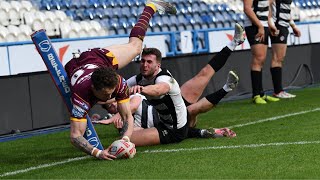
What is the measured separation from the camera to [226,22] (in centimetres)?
1819

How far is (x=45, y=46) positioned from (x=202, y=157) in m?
1.99

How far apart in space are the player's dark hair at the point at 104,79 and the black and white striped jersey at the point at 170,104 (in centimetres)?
132

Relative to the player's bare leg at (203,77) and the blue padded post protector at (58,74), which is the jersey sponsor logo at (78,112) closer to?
the blue padded post protector at (58,74)

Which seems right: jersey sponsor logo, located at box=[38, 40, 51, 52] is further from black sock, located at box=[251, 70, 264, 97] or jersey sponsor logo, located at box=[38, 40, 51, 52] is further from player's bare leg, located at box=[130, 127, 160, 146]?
black sock, located at box=[251, 70, 264, 97]

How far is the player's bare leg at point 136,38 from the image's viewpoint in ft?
28.9

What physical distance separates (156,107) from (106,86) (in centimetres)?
169

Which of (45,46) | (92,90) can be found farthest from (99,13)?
(92,90)

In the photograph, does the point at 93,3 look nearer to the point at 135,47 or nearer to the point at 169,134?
the point at 135,47

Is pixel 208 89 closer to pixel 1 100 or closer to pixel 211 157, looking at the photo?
pixel 1 100

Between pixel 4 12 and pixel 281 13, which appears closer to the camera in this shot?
pixel 281 13

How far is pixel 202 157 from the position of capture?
25.1ft

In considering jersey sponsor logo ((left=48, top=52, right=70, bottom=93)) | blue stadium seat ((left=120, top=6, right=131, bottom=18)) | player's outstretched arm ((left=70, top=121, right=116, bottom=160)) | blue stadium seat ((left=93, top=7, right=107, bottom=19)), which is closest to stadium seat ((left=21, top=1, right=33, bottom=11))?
blue stadium seat ((left=93, top=7, right=107, bottom=19))

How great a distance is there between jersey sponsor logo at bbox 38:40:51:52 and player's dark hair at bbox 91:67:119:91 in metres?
1.15

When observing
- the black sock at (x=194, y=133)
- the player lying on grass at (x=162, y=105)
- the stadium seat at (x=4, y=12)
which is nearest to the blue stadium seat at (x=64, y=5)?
the stadium seat at (x=4, y=12)
